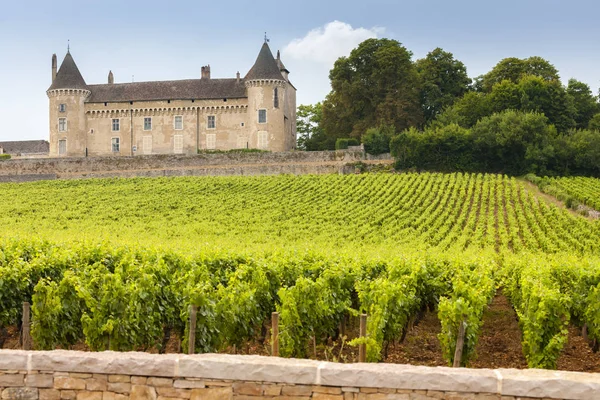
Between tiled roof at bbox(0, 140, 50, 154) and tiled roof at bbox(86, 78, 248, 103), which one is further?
tiled roof at bbox(0, 140, 50, 154)

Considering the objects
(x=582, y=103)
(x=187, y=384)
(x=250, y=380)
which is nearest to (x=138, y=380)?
(x=187, y=384)

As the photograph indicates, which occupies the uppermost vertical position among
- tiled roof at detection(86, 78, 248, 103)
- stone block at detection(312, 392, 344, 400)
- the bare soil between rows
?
tiled roof at detection(86, 78, 248, 103)

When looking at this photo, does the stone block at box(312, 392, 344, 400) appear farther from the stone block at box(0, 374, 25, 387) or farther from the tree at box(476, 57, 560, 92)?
the tree at box(476, 57, 560, 92)

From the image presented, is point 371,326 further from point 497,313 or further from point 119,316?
point 497,313

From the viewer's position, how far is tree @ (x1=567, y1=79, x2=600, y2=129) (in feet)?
196

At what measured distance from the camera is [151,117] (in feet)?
195

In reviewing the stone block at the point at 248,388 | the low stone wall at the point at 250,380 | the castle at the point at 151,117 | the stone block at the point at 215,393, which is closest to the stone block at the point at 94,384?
the low stone wall at the point at 250,380

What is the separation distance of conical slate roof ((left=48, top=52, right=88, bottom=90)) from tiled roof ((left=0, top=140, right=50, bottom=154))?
56.7 ft

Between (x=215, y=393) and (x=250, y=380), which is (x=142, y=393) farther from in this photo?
(x=250, y=380)

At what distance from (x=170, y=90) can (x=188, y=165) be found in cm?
1058

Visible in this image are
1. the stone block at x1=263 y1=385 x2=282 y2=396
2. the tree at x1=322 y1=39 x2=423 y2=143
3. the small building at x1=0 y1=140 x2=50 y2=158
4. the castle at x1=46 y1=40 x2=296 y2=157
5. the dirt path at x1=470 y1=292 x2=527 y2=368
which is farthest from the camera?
the small building at x1=0 y1=140 x2=50 y2=158

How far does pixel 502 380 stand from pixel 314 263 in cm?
740

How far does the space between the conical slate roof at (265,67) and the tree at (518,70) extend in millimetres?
19874

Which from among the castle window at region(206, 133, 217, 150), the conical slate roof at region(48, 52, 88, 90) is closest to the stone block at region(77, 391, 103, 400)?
the castle window at region(206, 133, 217, 150)
